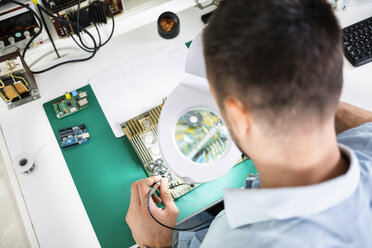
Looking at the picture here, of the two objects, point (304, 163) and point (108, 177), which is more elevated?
point (108, 177)

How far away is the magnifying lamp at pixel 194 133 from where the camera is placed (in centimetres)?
92

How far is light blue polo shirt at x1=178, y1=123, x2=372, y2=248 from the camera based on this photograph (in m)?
0.62

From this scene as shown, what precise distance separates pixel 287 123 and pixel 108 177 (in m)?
0.82

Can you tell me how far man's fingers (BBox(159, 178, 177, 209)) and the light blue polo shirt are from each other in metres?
0.38

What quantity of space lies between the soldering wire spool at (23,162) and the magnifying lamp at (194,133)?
57 cm

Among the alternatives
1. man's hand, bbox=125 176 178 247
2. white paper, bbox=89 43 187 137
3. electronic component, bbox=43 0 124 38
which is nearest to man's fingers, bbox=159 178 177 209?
man's hand, bbox=125 176 178 247

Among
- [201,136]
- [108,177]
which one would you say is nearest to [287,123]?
[201,136]

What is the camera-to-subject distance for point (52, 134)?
1.23 m

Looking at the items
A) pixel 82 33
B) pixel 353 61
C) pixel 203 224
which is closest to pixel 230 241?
pixel 203 224

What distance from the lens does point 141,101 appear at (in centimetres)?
127

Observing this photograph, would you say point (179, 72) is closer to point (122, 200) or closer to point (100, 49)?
point (100, 49)

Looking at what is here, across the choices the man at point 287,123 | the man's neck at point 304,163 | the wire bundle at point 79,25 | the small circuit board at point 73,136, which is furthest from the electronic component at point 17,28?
the man's neck at point 304,163

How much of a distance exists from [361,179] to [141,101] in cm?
85

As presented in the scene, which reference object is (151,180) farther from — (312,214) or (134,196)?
(312,214)
